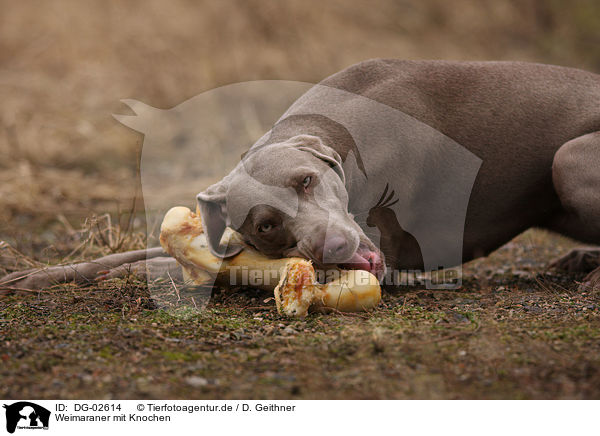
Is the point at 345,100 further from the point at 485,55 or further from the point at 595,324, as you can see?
the point at 485,55

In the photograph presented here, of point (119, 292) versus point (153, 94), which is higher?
point (153, 94)

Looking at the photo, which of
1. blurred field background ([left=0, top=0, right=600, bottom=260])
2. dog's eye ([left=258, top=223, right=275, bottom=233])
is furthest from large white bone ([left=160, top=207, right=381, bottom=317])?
blurred field background ([left=0, top=0, right=600, bottom=260])

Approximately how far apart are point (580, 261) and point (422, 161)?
148cm

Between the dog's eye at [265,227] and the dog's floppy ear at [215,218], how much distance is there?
0.20 meters

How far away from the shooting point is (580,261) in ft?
15.2

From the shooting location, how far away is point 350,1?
11.4m

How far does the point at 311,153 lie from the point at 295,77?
673 cm

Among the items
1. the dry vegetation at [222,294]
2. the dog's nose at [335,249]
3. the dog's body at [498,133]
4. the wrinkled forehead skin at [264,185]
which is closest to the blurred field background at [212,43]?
the dry vegetation at [222,294]

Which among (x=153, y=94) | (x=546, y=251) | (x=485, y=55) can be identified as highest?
(x=485, y=55)

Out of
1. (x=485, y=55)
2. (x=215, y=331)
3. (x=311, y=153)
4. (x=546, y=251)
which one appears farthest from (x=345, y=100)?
(x=485, y=55)
